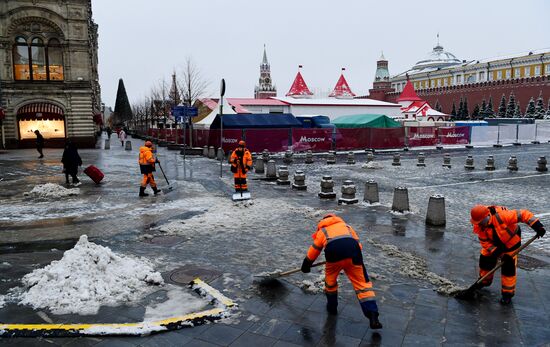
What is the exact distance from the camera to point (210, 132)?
30969mm

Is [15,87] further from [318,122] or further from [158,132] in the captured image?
[318,122]

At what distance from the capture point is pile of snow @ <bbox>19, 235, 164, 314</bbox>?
5.50 metres

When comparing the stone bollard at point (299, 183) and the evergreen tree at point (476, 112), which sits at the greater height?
the evergreen tree at point (476, 112)

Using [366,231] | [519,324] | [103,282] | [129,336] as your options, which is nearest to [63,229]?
[103,282]

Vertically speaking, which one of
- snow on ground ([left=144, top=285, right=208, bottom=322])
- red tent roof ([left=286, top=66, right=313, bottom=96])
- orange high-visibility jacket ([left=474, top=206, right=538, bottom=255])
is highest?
red tent roof ([left=286, top=66, right=313, bottom=96])

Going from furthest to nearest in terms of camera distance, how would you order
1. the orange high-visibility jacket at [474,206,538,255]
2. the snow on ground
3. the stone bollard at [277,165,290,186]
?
1. the stone bollard at [277,165,290,186]
2. the orange high-visibility jacket at [474,206,538,255]
3. the snow on ground

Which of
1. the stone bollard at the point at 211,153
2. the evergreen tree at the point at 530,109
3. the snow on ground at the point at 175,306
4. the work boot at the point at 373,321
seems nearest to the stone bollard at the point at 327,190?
the snow on ground at the point at 175,306

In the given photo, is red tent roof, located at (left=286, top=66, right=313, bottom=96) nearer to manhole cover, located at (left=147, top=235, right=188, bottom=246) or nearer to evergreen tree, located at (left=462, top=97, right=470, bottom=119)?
evergreen tree, located at (left=462, top=97, right=470, bottom=119)

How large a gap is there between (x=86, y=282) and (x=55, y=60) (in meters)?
34.4

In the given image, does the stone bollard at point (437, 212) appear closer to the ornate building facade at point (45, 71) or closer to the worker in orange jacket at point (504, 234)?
the worker in orange jacket at point (504, 234)

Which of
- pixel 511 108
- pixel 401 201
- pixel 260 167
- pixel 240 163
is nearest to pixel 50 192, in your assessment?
pixel 240 163

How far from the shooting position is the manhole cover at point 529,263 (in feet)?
23.9

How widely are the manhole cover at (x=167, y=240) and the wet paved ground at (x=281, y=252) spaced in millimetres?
20

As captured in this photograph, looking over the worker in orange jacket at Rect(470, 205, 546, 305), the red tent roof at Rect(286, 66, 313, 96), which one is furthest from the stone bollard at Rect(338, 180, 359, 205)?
the red tent roof at Rect(286, 66, 313, 96)
